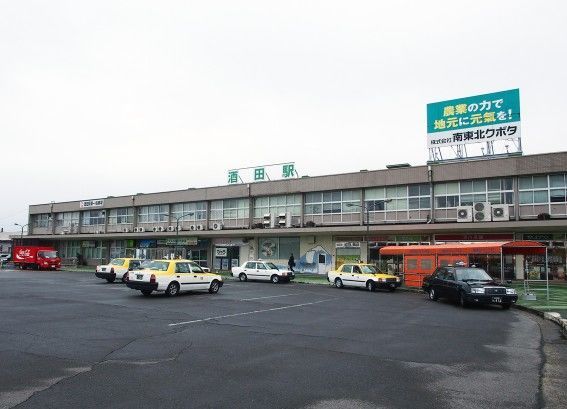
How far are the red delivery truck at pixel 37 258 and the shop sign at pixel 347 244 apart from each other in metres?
30.6

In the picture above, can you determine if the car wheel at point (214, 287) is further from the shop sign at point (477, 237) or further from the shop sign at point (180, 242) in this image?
the shop sign at point (180, 242)

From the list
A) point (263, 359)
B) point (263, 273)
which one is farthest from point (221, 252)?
point (263, 359)

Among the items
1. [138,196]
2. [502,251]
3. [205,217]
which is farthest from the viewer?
[138,196]

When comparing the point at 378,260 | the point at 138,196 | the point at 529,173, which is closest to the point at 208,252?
the point at 138,196

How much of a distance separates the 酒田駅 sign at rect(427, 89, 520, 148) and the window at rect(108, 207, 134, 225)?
131ft

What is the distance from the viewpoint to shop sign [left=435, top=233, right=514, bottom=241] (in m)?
34.5

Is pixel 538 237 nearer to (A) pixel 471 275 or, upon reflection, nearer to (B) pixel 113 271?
(A) pixel 471 275

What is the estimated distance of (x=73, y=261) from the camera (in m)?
66.8

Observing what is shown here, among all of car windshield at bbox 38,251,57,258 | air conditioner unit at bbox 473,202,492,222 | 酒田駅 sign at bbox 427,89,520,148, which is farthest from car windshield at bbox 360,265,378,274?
car windshield at bbox 38,251,57,258

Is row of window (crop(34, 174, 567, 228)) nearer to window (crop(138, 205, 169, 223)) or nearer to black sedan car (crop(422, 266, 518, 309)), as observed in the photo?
window (crop(138, 205, 169, 223))

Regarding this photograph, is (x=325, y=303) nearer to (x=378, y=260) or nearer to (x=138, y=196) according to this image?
(x=378, y=260)

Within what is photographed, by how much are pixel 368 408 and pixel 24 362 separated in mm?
5867

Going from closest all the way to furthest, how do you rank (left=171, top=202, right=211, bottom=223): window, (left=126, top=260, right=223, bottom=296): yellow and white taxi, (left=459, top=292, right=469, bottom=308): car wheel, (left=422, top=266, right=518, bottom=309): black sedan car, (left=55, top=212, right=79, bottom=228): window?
(left=422, top=266, right=518, bottom=309): black sedan car
(left=459, top=292, right=469, bottom=308): car wheel
(left=126, top=260, right=223, bottom=296): yellow and white taxi
(left=171, top=202, right=211, bottom=223): window
(left=55, top=212, right=79, bottom=228): window

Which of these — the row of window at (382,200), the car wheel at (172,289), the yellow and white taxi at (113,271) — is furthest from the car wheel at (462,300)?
the yellow and white taxi at (113,271)
